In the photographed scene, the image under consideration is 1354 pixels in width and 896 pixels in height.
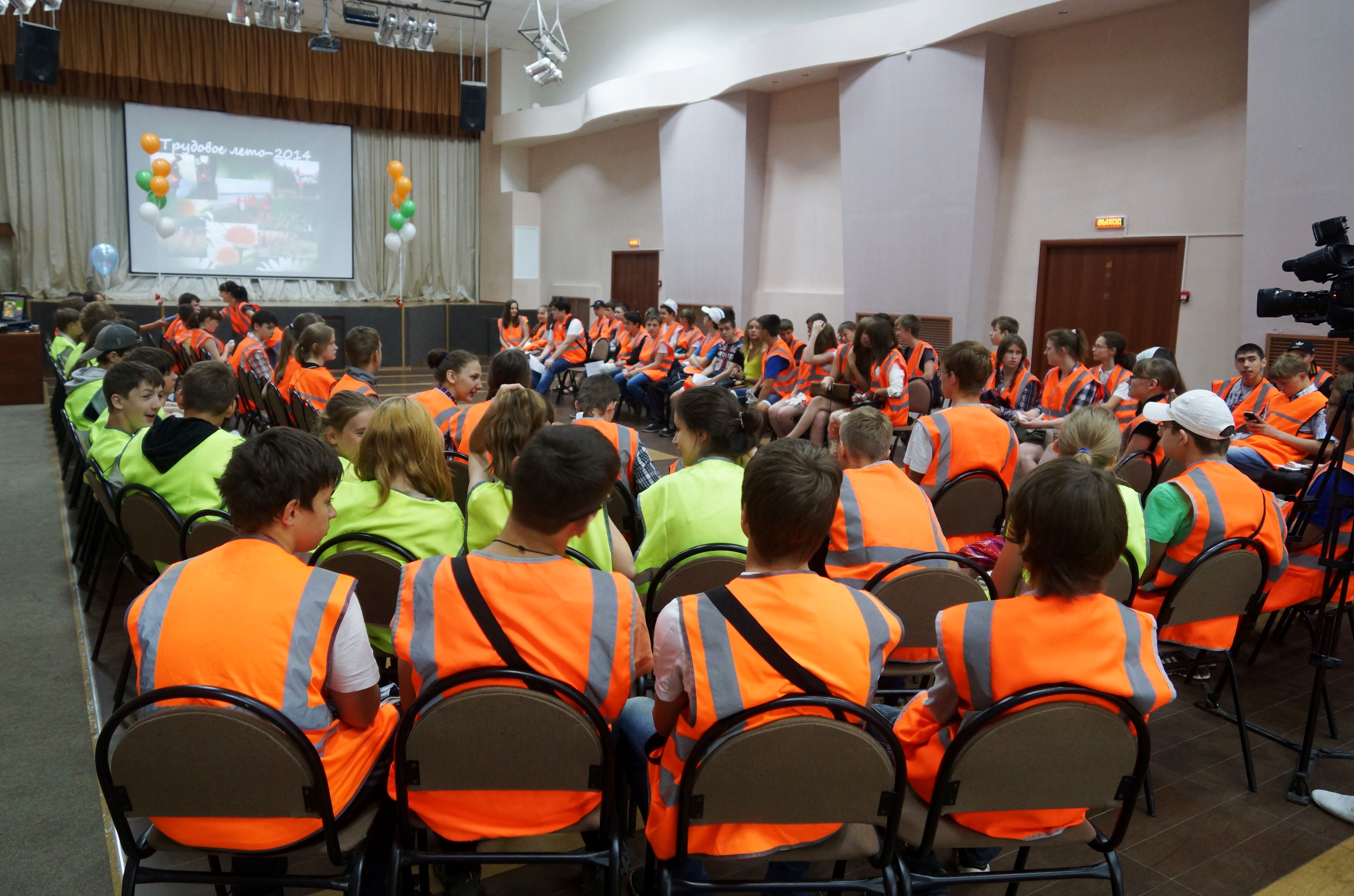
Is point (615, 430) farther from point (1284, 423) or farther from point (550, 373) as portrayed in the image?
point (550, 373)

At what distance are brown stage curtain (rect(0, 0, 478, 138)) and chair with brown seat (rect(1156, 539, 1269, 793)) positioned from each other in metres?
13.8

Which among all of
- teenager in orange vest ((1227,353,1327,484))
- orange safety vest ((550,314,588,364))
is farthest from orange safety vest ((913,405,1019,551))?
orange safety vest ((550,314,588,364))

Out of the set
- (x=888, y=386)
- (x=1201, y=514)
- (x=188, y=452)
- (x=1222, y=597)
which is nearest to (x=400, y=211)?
(x=888, y=386)

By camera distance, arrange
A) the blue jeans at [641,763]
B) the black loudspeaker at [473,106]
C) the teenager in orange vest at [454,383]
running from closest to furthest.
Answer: the blue jeans at [641,763] → the teenager in orange vest at [454,383] → the black loudspeaker at [473,106]

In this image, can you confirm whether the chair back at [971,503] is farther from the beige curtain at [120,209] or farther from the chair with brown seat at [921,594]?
the beige curtain at [120,209]

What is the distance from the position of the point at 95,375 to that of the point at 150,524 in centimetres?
257

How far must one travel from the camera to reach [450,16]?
13.2 meters

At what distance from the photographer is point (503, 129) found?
1491 cm

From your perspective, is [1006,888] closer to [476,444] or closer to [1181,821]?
[1181,821]

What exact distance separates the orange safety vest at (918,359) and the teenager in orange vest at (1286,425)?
2504 millimetres

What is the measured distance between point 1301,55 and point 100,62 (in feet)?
46.0

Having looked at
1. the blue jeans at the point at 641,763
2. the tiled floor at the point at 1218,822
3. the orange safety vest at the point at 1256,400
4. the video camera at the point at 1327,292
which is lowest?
the tiled floor at the point at 1218,822

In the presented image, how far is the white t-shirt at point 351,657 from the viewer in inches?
62.1

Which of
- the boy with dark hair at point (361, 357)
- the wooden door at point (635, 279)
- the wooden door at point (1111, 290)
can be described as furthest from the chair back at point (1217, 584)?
the wooden door at point (635, 279)
